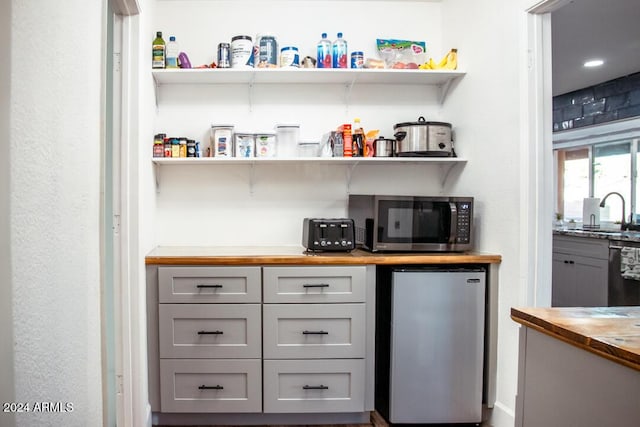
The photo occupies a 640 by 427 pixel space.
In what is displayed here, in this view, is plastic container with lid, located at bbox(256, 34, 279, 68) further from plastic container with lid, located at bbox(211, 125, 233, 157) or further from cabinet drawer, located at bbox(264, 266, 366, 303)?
cabinet drawer, located at bbox(264, 266, 366, 303)

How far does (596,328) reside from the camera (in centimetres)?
90

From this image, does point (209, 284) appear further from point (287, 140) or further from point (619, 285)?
point (619, 285)

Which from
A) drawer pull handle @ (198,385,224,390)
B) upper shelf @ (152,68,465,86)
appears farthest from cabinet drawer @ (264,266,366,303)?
upper shelf @ (152,68,465,86)

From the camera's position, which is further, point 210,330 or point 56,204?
point 210,330

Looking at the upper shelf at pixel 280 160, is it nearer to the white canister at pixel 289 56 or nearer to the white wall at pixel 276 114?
the white wall at pixel 276 114

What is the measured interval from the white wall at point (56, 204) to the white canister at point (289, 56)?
4.12 ft

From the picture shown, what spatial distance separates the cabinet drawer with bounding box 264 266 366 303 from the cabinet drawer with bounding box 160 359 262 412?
381mm

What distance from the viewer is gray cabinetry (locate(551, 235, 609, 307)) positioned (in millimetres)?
3346

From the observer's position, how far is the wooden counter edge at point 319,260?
2.02 m

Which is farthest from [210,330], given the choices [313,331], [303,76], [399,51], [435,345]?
[399,51]

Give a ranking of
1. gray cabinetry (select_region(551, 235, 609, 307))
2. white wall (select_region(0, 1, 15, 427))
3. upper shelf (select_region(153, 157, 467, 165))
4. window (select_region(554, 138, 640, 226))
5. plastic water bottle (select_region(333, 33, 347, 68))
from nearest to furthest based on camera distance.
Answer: white wall (select_region(0, 1, 15, 427)) → upper shelf (select_region(153, 157, 467, 165)) → plastic water bottle (select_region(333, 33, 347, 68)) → gray cabinetry (select_region(551, 235, 609, 307)) → window (select_region(554, 138, 640, 226))

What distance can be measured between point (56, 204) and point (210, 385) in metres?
1.42

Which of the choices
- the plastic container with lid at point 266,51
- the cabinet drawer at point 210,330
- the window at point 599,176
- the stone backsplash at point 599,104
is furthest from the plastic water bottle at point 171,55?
the window at point 599,176

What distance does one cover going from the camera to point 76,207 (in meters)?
1.07
